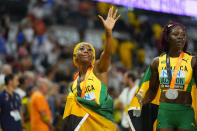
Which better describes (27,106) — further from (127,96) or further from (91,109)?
(91,109)

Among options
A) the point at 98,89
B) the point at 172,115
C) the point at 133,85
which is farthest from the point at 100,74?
the point at 133,85

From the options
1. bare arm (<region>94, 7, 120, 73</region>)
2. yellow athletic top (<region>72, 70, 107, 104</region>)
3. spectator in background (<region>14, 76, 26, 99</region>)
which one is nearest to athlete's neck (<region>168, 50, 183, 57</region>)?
bare arm (<region>94, 7, 120, 73</region>)

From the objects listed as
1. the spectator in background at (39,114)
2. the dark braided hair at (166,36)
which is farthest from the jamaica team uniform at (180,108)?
the spectator in background at (39,114)

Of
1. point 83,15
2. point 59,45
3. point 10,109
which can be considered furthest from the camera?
point 83,15

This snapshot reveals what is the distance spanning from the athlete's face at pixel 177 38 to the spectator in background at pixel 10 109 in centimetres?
389

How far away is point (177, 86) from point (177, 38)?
692mm

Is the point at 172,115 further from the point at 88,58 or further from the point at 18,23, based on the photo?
the point at 18,23

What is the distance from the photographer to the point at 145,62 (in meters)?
18.3

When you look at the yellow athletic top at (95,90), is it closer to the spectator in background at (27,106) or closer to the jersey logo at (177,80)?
the jersey logo at (177,80)

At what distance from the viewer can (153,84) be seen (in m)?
6.36

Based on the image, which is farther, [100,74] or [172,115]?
[100,74]

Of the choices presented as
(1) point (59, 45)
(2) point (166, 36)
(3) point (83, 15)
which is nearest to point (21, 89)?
(2) point (166, 36)

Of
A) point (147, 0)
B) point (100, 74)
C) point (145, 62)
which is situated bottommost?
point (145, 62)

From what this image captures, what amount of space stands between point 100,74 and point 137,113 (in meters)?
0.79
